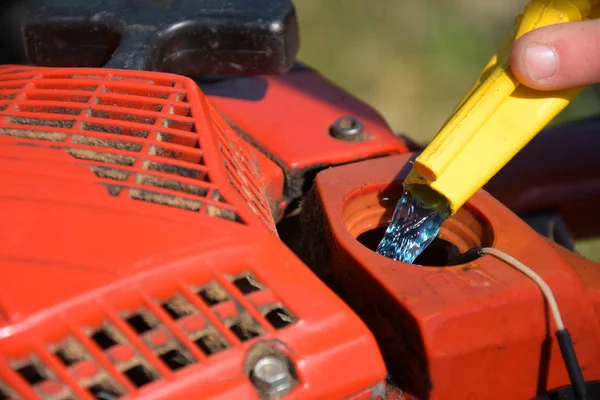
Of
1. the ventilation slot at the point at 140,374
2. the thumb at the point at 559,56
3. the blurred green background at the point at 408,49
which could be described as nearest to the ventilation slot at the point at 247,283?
the ventilation slot at the point at 140,374

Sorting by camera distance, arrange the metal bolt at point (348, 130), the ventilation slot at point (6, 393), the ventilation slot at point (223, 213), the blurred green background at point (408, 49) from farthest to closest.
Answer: the blurred green background at point (408, 49), the metal bolt at point (348, 130), the ventilation slot at point (223, 213), the ventilation slot at point (6, 393)

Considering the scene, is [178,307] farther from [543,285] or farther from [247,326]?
[543,285]

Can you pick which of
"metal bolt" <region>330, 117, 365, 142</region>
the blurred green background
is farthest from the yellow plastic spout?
the blurred green background

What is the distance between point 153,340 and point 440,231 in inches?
16.3

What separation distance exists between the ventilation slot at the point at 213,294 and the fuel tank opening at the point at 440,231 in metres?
0.24

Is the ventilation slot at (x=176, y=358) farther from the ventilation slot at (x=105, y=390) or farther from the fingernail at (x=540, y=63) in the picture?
the fingernail at (x=540, y=63)

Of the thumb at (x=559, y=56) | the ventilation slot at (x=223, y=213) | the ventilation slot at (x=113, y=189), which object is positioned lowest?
the ventilation slot at (x=223, y=213)

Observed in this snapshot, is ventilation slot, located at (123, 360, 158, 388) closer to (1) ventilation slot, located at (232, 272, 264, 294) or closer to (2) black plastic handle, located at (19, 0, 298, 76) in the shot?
(1) ventilation slot, located at (232, 272, 264, 294)

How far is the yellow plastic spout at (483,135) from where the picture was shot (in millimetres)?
760

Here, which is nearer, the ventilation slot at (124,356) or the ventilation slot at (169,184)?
the ventilation slot at (124,356)

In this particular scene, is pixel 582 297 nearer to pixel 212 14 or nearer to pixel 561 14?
pixel 561 14

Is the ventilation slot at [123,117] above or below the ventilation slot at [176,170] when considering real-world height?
above

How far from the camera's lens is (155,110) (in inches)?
31.5

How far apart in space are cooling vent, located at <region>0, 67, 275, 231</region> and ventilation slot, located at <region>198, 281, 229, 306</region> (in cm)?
7
